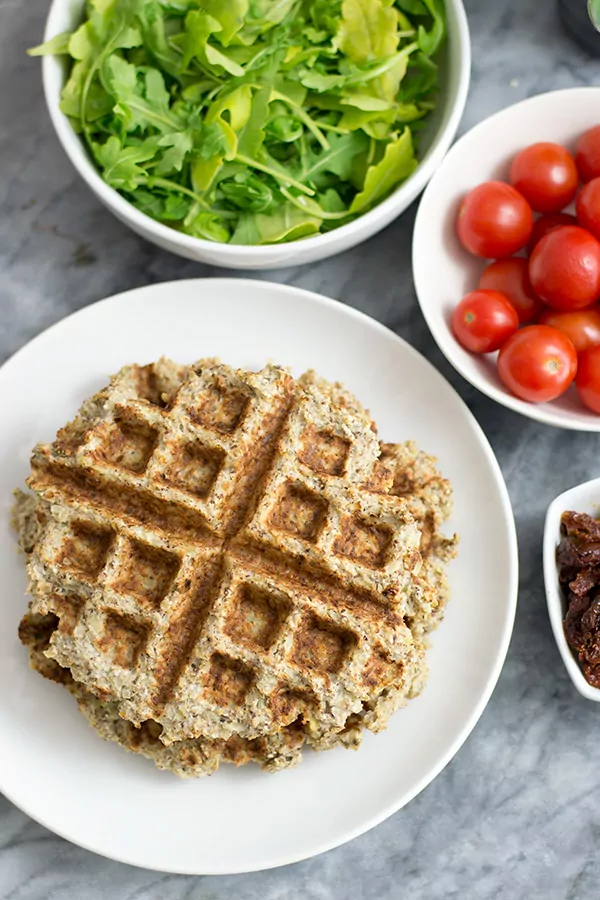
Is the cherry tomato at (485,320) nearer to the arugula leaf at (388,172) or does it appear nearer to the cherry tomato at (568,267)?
the cherry tomato at (568,267)

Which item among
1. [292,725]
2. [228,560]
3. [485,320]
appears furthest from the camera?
[485,320]

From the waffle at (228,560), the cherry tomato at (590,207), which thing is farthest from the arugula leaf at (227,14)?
the cherry tomato at (590,207)

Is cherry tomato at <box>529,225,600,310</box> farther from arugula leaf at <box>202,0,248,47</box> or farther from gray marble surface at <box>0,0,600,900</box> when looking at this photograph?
arugula leaf at <box>202,0,248,47</box>

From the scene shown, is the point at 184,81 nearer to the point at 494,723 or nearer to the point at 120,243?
the point at 120,243

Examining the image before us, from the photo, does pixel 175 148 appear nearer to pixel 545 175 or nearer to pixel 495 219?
pixel 495 219

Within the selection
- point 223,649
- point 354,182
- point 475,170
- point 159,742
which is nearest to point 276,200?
point 354,182

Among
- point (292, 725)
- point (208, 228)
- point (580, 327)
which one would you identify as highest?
point (580, 327)

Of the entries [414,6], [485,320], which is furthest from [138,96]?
[485,320]
